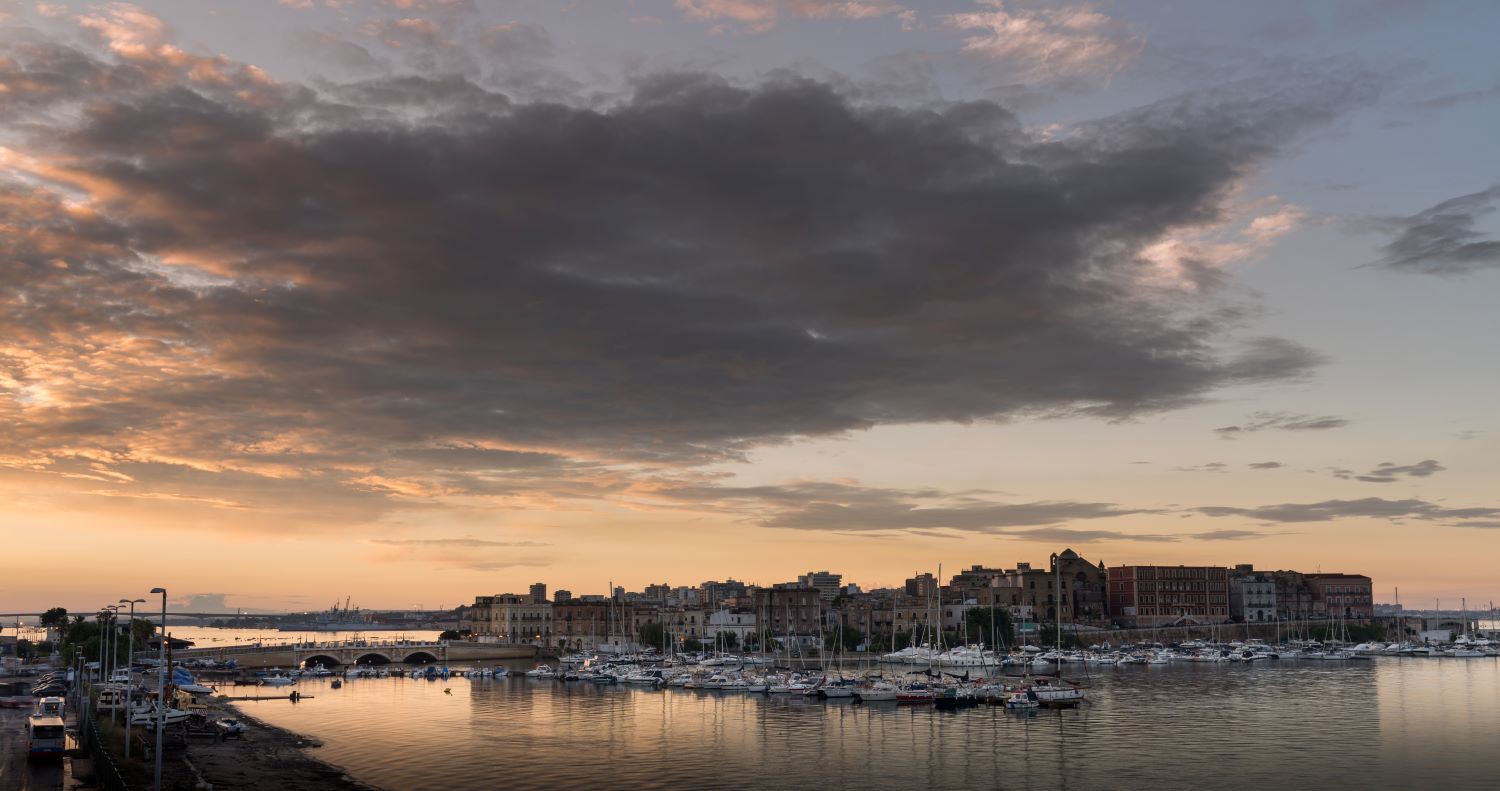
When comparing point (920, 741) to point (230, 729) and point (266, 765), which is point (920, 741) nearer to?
point (266, 765)

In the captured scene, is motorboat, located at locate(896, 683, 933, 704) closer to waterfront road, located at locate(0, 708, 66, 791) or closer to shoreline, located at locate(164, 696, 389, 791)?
shoreline, located at locate(164, 696, 389, 791)

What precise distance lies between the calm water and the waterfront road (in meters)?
24.0

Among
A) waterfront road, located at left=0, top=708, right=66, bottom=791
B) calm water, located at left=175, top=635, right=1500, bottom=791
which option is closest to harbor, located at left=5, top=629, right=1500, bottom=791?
calm water, located at left=175, top=635, right=1500, bottom=791

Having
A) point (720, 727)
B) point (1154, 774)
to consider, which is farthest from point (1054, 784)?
point (720, 727)

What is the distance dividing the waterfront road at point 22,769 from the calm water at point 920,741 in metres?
24.0

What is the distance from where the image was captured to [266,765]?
10044 cm

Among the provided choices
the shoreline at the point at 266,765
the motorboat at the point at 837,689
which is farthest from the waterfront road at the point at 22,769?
the motorboat at the point at 837,689

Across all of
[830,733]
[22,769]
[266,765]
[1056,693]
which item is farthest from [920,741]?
[22,769]

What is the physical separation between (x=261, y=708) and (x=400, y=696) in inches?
1004

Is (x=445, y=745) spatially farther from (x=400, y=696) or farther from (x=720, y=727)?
(x=400, y=696)

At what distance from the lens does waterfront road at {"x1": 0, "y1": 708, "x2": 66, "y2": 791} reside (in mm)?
72000

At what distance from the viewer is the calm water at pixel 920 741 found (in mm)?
96625

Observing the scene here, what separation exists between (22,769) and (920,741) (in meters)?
74.9

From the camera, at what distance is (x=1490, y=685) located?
621 ft
